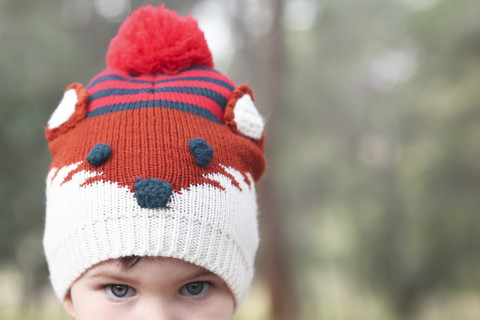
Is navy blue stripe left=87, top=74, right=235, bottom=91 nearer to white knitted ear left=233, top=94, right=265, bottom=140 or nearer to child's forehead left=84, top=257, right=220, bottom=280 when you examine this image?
white knitted ear left=233, top=94, right=265, bottom=140

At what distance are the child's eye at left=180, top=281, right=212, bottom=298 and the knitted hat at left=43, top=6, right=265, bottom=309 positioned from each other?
0.19 feet

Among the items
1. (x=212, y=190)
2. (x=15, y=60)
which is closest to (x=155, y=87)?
(x=212, y=190)

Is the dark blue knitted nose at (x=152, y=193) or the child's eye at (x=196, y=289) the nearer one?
the dark blue knitted nose at (x=152, y=193)

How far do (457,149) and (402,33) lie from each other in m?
1.58

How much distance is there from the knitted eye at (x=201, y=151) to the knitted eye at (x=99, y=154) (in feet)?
0.67

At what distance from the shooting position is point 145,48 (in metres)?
1.41

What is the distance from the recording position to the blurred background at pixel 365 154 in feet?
17.2

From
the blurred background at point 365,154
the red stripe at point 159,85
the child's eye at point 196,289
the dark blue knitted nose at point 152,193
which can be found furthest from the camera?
the blurred background at point 365,154

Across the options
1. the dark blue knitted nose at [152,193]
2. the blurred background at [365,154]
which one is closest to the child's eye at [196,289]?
the dark blue knitted nose at [152,193]

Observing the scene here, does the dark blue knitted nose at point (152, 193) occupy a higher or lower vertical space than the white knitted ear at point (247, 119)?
lower

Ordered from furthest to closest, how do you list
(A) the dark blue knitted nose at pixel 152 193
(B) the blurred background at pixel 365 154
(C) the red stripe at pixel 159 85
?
(B) the blurred background at pixel 365 154 → (C) the red stripe at pixel 159 85 → (A) the dark blue knitted nose at pixel 152 193

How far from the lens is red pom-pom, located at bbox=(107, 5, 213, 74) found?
1404mm

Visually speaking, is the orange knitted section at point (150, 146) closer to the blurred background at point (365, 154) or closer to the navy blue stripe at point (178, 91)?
the navy blue stripe at point (178, 91)

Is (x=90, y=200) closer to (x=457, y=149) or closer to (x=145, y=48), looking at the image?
(x=145, y=48)
